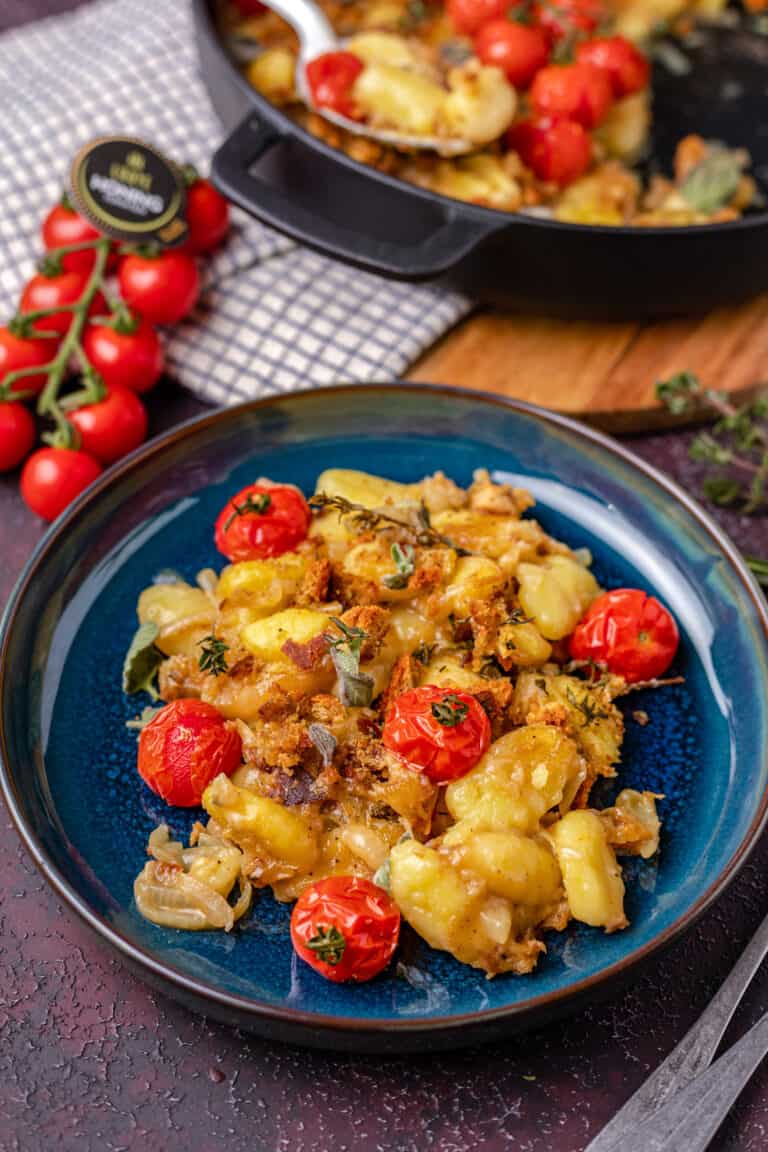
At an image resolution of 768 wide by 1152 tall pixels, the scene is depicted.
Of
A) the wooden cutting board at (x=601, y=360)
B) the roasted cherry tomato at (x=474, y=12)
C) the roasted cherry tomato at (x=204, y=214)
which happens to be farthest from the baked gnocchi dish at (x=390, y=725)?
the roasted cherry tomato at (x=474, y=12)

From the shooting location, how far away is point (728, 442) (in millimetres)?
3463

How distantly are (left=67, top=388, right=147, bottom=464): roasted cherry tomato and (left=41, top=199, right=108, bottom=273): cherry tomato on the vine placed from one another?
53 centimetres

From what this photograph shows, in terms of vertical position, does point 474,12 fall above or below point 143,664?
above

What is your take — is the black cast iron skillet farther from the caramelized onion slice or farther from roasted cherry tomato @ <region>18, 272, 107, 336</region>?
the caramelized onion slice

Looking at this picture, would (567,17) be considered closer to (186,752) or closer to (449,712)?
(449,712)

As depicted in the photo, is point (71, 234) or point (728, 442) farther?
point (71, 234)

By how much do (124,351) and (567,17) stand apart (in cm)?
184

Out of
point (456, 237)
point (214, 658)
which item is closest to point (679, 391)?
point (456, 237)

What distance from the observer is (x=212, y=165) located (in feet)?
10.5

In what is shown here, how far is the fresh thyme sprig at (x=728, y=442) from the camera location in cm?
319

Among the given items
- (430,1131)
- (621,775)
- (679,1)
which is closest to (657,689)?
(621,775)

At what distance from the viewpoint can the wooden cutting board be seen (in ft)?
11.2

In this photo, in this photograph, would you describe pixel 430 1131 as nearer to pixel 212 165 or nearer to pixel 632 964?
pixel 632 964

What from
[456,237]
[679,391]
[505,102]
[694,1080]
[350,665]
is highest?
[505,102]
